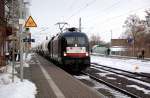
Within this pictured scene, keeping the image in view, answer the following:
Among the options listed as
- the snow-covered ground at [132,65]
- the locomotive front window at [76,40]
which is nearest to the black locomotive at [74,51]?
the locomotive front window at [76,40]

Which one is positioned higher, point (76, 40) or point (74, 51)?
point (76, 40)

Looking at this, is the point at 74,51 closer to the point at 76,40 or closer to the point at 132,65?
the point at 76,40

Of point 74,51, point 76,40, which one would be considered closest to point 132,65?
point 76,40

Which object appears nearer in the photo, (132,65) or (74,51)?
(74,51)

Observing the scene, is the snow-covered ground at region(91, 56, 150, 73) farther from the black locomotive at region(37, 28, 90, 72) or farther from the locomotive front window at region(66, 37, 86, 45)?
the locomotive front window at region(66, 37, 86, 45)

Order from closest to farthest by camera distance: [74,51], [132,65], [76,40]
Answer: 1. [74,51]
2. [76,40]
3. [132,65]

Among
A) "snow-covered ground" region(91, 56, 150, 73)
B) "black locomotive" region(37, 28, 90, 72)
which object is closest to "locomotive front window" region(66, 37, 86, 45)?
"black locomotive" region(37, 28, 90, 72)

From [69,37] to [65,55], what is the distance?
152 cm

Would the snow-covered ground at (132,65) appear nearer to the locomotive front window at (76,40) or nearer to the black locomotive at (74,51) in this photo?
the black locomotive at (74,51)

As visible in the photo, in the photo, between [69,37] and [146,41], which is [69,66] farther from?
[146,41]

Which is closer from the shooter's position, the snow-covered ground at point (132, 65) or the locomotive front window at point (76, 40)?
the locomotive front window at point (76, 40)

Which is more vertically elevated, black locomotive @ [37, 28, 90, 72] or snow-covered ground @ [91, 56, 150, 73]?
black locomotive @ [37, 28, 90, 72]

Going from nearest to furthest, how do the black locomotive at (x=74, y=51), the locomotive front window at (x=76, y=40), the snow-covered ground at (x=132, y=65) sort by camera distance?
the black locomotive at (x=74, y=51)
the locomotive front window at (x=76, y=40)
the snow-covered ground at (x=132, y=65)

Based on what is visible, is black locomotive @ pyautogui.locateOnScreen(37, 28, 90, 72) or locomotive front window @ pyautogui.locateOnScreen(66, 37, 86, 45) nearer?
black locomotive @ pyautogui.locateOnScreen(37, 28, 90, 72)
